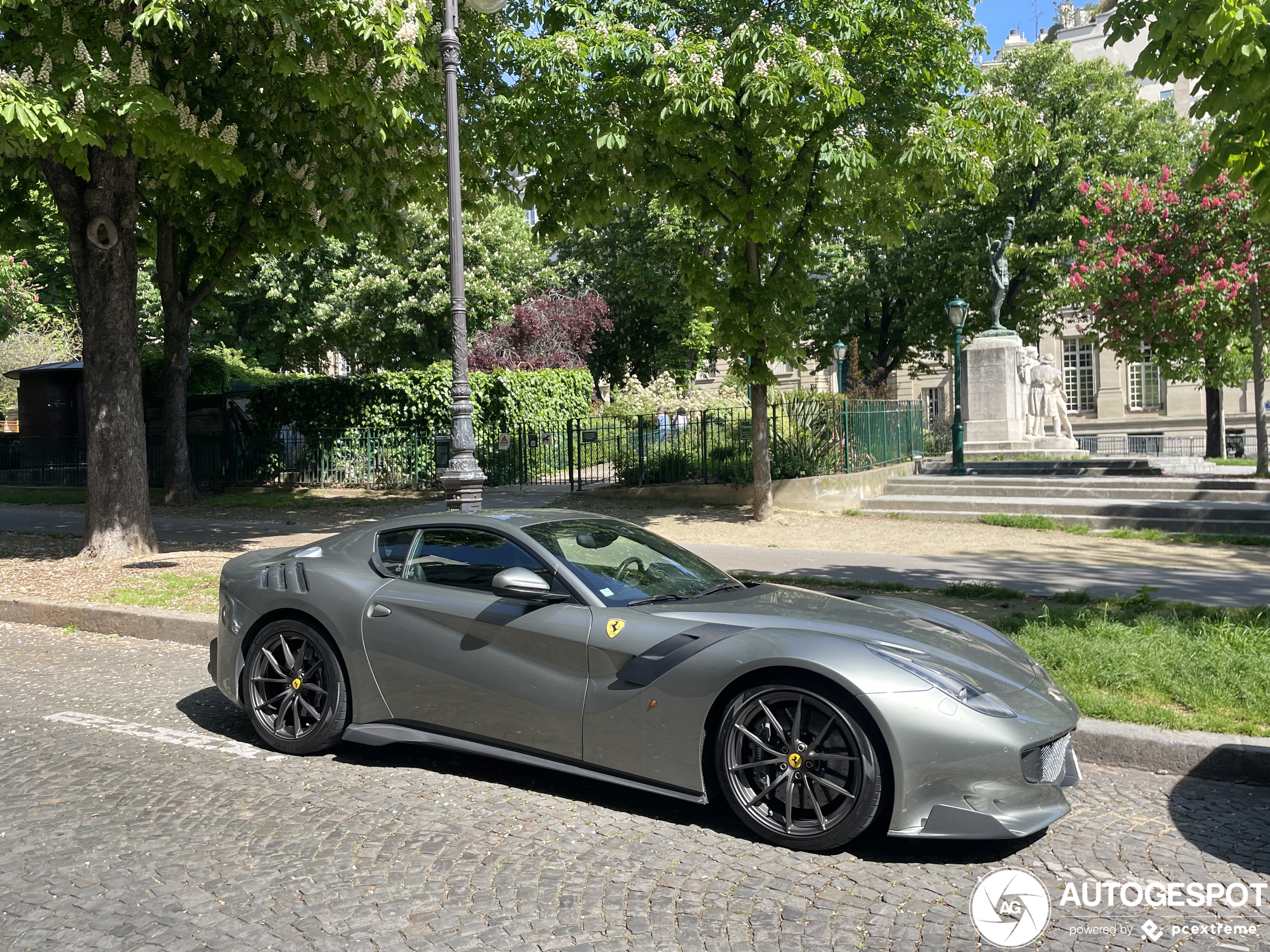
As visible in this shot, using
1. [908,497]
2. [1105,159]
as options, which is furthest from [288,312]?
[1105,159]

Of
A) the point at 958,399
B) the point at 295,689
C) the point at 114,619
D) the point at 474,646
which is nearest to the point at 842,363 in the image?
the point at 958,399

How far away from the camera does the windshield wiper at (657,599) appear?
472cm

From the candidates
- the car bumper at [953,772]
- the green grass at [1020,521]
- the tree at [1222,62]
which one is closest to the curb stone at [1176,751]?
the car bumper at [953,772]

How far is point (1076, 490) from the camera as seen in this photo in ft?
56.4

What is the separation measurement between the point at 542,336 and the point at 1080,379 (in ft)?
99.0

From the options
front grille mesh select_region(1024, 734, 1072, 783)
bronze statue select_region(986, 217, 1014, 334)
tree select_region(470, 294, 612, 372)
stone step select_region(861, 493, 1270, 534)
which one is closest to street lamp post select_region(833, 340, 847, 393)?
bronze statue select_region(986, 217, 1014, 334)

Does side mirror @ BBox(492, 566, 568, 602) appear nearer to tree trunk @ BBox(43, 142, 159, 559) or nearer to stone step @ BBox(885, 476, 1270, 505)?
tree trunk @ BBox(43, 142, 159, 559)

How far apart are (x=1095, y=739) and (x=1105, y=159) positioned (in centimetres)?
3328

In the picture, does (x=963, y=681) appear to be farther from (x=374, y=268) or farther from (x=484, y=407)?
(x=374, y=268)

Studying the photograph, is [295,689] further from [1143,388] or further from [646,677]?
[1143,388]

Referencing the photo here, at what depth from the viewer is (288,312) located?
3481 centimetres

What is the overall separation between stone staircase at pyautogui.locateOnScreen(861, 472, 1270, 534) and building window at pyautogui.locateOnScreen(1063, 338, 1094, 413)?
35.3 metres

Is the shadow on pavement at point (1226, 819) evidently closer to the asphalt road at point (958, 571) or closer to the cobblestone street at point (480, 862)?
the cobblestone street at point (480, 862)

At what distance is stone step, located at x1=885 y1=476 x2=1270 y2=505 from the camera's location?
16078mm
